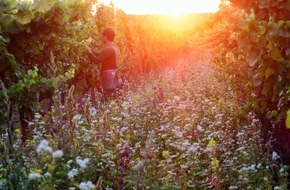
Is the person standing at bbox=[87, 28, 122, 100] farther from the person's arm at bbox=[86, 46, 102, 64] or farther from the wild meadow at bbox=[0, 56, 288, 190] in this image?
the wild meadow at bbox=[0, 56, 288, 190]

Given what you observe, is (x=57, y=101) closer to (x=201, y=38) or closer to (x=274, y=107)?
(x=274, y=107)

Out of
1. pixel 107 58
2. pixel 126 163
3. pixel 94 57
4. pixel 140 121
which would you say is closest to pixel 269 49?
pixel 126 163

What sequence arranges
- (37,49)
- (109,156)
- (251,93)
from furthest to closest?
1. (37,49)
2. (251,93)
3. (109,156)

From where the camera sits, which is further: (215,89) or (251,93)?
(215,89)

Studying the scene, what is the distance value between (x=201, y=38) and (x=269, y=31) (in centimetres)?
478

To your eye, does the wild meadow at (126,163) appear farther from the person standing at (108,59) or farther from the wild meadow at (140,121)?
the person standing at (108,59)

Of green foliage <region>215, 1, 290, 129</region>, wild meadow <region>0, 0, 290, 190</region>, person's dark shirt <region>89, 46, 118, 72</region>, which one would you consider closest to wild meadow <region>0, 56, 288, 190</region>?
wild meadow <region>0, 0, 290, 190</region>

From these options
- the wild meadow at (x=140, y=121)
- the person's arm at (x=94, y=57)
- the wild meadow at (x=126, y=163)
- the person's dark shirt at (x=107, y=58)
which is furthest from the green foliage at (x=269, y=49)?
the person's arm at (x=94, y=57)

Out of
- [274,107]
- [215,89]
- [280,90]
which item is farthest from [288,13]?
[215,89]

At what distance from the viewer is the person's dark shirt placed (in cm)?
1007

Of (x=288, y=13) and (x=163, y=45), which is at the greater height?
(x=288, y=13)

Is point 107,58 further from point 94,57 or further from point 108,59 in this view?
point 94,57

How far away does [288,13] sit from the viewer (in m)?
4.22

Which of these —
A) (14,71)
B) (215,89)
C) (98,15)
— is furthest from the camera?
(98,15)
